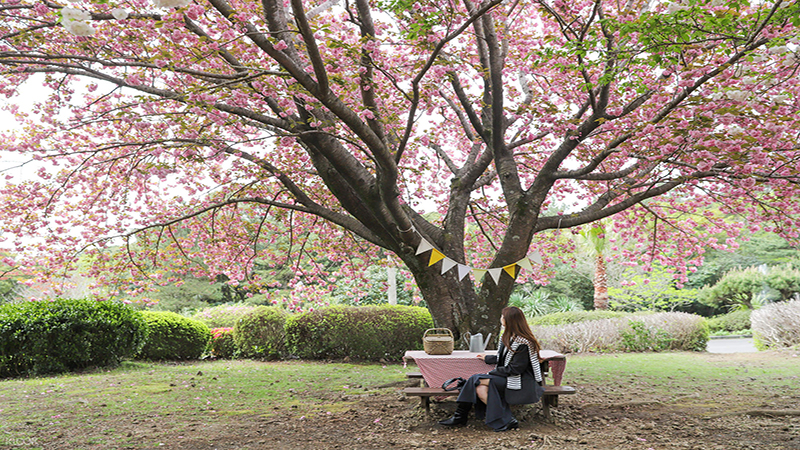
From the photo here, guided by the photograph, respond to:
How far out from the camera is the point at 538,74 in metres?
6.93

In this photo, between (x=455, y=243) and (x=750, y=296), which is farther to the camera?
(x=750, y=296)

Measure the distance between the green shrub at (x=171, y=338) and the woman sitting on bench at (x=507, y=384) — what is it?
7.21 meters

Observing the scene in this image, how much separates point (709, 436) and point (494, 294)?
8.18 ft

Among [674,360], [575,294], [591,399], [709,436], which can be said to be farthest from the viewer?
[575,294]

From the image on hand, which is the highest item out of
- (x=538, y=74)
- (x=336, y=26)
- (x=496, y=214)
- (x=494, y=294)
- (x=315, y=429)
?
(x=336, y=26)

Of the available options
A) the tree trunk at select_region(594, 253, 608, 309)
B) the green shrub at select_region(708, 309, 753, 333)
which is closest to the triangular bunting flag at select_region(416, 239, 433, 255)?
the tree trunk at select_region(594, 253, 608, 309)

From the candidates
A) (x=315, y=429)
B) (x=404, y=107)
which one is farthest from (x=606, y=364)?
(x=315, y=429)

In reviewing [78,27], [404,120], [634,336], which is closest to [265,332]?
[404,120]

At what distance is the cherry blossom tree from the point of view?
3947 mm

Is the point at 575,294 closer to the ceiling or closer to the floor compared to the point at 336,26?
closer to the floor

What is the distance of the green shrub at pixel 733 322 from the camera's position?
16.1 m

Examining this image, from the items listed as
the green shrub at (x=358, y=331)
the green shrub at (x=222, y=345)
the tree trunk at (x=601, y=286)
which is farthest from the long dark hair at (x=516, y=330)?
the tree trunk at (x=601, y=286)

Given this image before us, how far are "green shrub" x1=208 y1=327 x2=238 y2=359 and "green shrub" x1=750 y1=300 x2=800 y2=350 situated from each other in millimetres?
10994

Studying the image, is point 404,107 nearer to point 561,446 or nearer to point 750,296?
point 561,446
